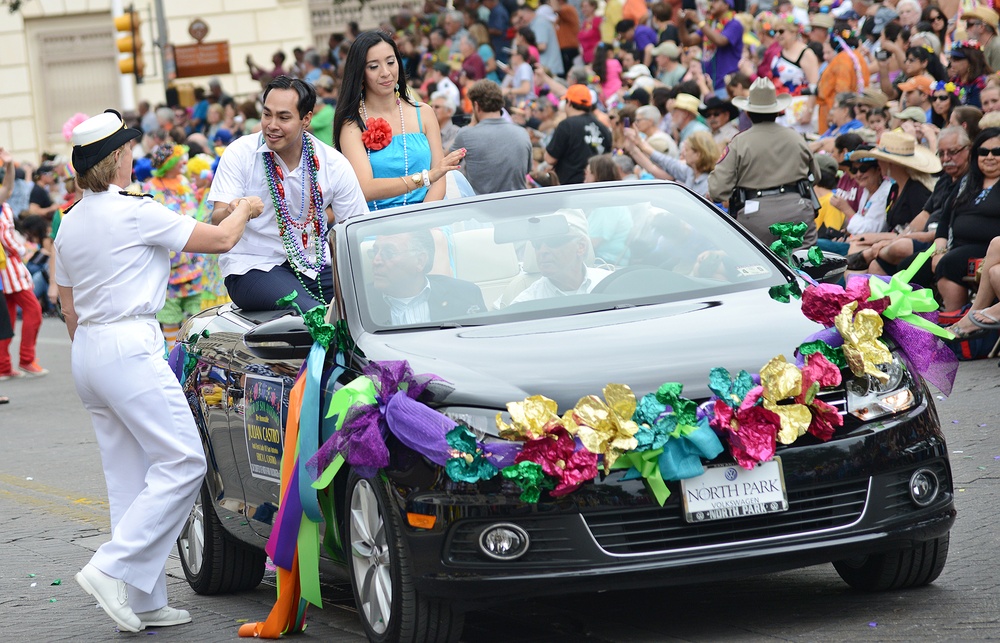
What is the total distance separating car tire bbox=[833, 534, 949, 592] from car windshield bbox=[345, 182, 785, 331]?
1.08 metres

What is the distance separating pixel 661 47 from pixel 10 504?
1197 cm

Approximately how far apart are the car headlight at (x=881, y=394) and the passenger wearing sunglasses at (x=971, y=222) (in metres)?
6.44

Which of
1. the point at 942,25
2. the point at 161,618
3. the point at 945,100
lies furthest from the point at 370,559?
the point at 942,25

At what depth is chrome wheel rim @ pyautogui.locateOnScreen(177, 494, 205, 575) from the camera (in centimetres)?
690

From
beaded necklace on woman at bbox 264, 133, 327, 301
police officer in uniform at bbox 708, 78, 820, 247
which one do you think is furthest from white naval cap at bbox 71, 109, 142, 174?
police officer in uniform at bbox 708, 78, 820, 247

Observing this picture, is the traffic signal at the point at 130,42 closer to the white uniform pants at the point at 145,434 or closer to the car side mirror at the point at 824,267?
the white uniform pants at the point at 145,434

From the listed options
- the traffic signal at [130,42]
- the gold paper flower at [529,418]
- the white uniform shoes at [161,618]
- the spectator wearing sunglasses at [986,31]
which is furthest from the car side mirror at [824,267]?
the traffic signal at [130,42]

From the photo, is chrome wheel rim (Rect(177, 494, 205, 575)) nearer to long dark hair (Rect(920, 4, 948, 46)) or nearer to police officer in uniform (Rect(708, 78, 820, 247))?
police officer in uniform (Rect(708, 78, 820, 247))

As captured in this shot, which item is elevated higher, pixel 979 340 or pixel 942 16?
pixel 942 16

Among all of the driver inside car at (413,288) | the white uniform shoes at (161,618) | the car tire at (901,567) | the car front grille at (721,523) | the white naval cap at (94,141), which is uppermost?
the white naval cap at (94,141)

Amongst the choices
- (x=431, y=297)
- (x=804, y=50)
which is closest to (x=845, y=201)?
(x=804, y=50)

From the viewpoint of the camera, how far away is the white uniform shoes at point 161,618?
624 cm

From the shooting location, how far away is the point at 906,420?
5023mm

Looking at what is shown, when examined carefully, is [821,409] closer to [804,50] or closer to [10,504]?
[10,504]
